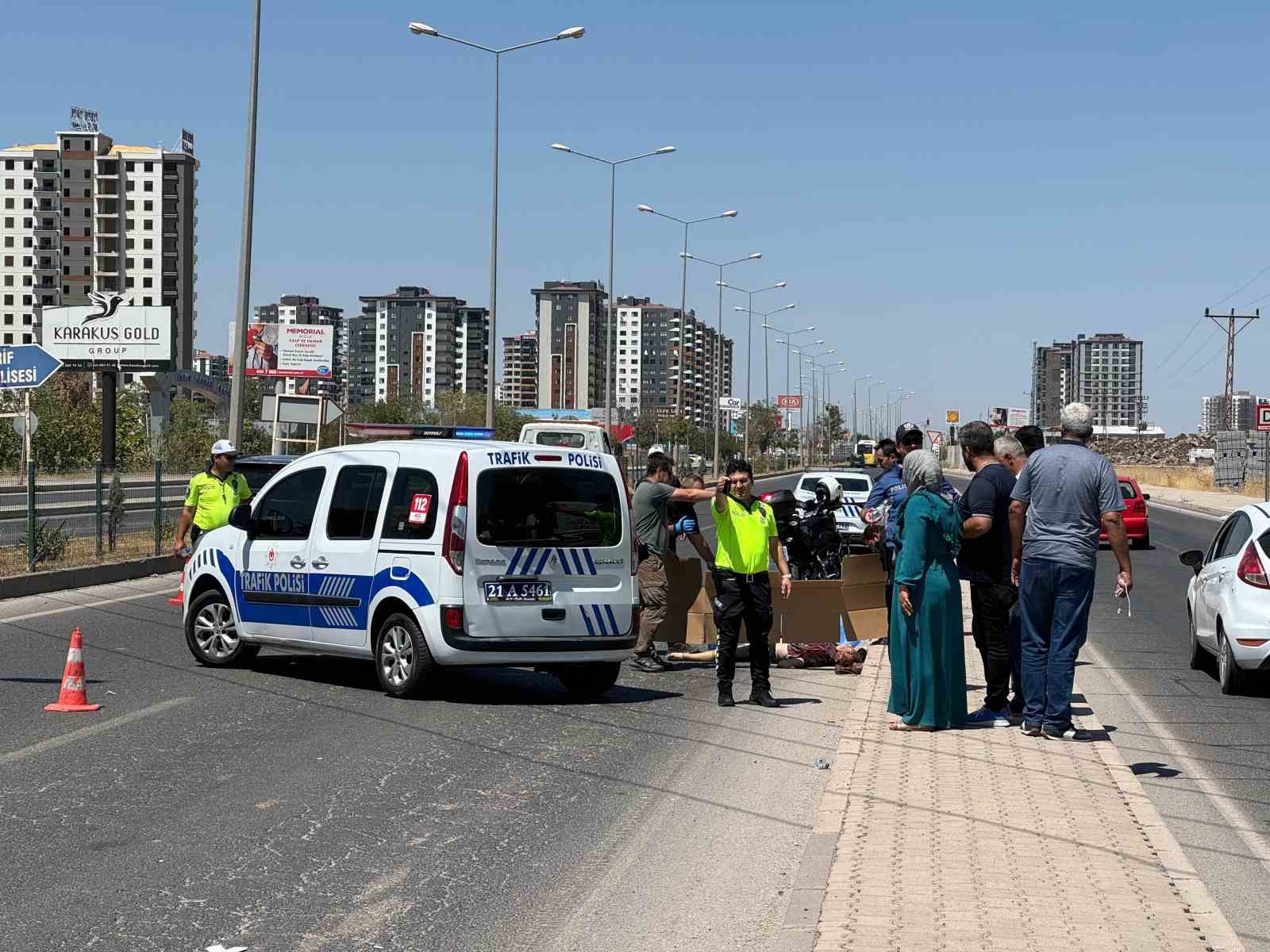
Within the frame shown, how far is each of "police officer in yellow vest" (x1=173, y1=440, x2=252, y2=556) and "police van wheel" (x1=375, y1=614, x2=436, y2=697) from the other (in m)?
4.56

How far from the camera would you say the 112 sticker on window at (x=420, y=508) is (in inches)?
441

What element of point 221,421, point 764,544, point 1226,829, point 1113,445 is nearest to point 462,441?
point 764,544

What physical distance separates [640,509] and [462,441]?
244cm

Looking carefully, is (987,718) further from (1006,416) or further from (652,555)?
(1006,416)

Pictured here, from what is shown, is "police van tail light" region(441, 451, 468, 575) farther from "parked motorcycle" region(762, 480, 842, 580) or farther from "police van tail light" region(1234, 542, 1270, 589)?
"parked motorcycle" region(762, 480, 842, 580)

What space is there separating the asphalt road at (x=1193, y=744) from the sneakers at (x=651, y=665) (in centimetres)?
334

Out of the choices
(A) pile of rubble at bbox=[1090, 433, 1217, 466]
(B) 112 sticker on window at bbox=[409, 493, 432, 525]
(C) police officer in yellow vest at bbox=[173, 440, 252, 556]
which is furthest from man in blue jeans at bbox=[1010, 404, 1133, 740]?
(A) pile of rubble at bbox=[1090, 433, 1217, 466]

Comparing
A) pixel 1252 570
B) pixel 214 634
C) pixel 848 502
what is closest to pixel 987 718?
pixel 1252 570

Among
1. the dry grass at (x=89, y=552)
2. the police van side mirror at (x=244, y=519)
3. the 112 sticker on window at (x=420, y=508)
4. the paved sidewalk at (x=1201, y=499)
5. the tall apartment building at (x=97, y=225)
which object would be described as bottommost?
the paved sidewalk at (x=1201, y=499)

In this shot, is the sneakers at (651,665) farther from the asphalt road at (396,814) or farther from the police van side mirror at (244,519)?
the police van side mirror at (244,519)

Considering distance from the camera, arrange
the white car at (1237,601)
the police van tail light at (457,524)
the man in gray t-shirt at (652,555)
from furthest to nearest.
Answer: the man in gray t-shirt at (652,555)
the white car at (1237,601)
the police van tail light at (457,524)

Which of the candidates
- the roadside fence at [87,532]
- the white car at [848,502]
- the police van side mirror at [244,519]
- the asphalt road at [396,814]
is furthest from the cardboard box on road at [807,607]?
the white car at [848,502]

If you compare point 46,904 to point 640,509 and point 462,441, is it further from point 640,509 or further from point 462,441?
point 640,509

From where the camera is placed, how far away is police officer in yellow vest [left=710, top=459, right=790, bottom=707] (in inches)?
439
